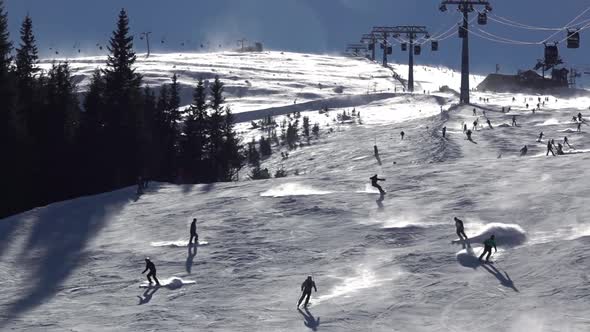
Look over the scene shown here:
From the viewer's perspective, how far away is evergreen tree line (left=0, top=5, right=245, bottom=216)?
54156 millimetres

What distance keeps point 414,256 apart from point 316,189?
42.2 ft

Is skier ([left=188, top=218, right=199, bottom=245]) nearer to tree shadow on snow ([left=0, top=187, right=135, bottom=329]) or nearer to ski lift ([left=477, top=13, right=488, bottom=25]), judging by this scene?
tree shadow on snow ([left=0, top=187, right=135, bottom=329])

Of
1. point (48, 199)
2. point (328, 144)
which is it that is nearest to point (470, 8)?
point (328, 144)

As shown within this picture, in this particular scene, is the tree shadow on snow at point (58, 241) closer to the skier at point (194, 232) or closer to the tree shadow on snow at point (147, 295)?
the tree shadow on snow at point (147, 295)

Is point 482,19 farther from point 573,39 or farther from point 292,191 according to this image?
point 292,191

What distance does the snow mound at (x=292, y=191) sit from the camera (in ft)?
145

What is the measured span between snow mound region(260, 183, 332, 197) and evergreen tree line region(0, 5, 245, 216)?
33.0 feet

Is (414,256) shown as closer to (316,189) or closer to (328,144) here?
(316,189)

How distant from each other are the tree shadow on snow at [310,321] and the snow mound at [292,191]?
53.2 feet

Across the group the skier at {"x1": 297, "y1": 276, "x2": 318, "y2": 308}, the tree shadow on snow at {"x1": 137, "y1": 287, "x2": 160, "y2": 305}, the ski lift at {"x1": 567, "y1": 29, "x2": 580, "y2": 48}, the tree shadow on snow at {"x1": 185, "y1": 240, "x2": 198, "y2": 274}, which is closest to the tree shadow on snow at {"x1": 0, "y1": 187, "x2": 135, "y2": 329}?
the tree shadow on snow at {"x1": 137, "y1": 287, "x2": 160, "y2": 305}

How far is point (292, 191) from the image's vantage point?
→ 45031mm

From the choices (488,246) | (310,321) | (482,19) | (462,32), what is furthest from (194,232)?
(462,32)

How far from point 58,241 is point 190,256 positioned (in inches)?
318

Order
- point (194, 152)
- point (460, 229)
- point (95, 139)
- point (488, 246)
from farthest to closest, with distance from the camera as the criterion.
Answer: point (194, 152) → point (95, 139) → point (460, 229) → point (488, 246)
